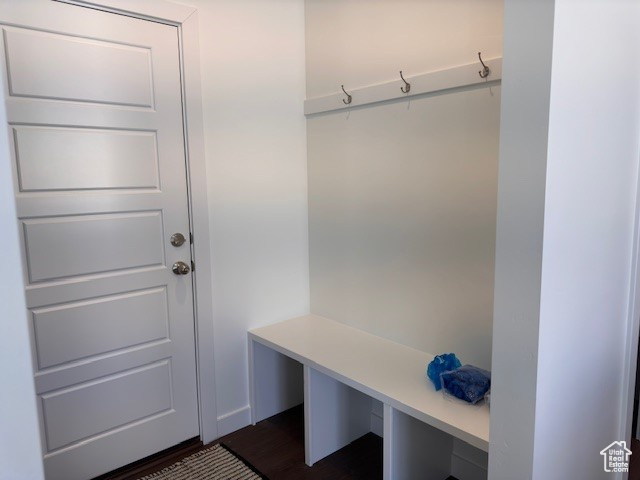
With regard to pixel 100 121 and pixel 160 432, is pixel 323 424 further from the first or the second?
pixel 100 121

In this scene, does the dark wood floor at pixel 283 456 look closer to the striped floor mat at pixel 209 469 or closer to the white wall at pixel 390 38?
the striped floor mat at pixel 209 469

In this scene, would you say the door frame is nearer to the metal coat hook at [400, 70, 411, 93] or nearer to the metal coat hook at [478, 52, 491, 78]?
the metal coat hook at [400, 70, 411, 93]

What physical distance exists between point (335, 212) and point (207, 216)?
67 centimetres

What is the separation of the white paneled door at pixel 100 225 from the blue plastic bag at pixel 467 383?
123cm

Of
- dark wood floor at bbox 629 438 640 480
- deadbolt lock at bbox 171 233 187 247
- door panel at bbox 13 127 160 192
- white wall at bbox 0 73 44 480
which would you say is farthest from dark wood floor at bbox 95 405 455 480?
white wall at bbox 0 73 44 480

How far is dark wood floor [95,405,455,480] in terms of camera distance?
2021mm

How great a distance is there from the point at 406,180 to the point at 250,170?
810mm

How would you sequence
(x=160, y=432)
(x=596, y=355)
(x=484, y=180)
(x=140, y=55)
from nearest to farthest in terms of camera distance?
(x=596, y=355) < (x=484, y=180) < (x=140, y=55) < (x=160, y=432)

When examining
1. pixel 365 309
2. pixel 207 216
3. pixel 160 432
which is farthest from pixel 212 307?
pixel 365 309

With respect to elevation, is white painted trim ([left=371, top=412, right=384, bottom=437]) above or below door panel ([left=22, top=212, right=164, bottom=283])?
below

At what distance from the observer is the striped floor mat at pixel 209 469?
6.51ft

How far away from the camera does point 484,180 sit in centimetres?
173

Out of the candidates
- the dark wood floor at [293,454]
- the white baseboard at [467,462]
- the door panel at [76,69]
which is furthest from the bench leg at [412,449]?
the door panel at [76,69]

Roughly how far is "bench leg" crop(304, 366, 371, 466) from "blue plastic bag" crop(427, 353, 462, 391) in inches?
21.6
